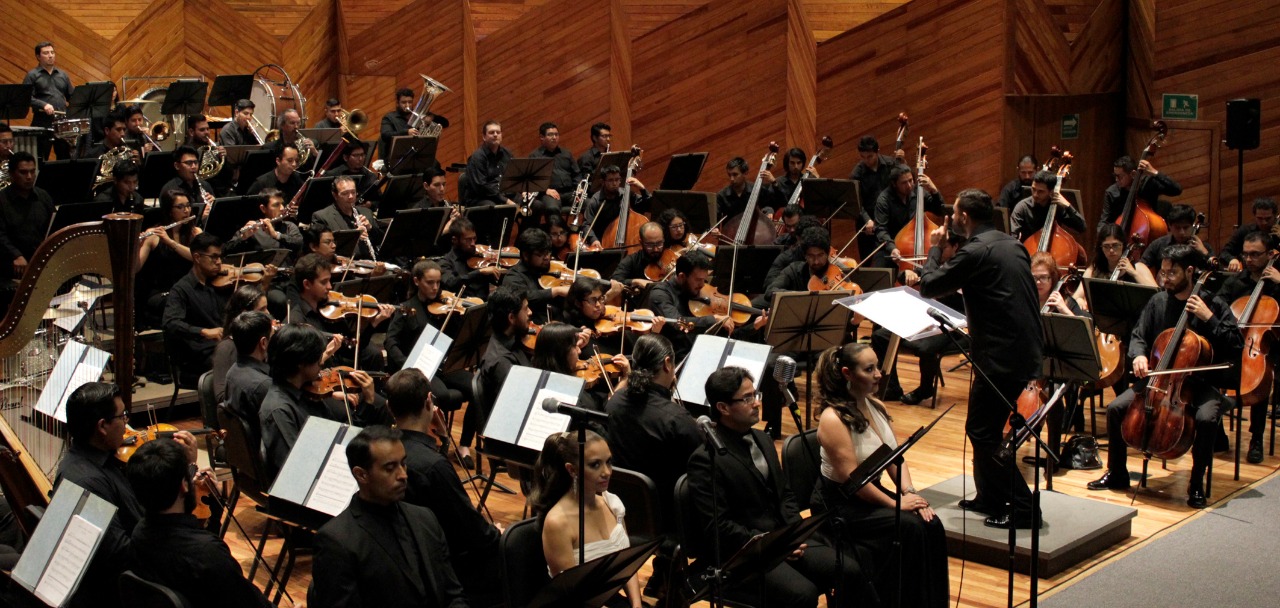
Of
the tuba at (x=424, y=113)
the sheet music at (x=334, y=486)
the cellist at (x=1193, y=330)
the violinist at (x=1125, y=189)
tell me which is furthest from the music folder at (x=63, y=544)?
the tuba at (x=424, y=113)

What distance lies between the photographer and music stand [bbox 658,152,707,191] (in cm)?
1129

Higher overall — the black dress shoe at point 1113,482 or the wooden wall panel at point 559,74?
the wooden wall panel at point 559,74

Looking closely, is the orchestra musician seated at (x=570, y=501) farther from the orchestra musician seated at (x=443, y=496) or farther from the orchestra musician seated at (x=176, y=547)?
the orchestra musician seated at (x=176, y=547)

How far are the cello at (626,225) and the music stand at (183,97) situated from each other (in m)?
4.57

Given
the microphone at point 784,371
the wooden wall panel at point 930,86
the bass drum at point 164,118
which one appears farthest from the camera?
the bass drum at point 164,118

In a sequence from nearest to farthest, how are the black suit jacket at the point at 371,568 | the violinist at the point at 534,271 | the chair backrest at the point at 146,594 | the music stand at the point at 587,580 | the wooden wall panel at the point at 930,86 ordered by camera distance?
1. the music stand at the point at 587,580
2. the chair backrest at the point at 146,594
3. the black suit jacket at the point at 371,568
4. the violinist at the point at 534,271
5. the wooden wall panel at the point at 930,86

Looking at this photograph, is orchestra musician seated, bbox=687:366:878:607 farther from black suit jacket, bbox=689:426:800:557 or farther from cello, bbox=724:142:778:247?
cello, bbox=724:142:778:247

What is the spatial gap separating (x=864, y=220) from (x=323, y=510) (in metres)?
7.05

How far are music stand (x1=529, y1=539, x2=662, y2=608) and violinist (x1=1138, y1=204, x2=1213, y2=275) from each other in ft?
19.7

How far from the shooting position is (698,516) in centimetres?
435

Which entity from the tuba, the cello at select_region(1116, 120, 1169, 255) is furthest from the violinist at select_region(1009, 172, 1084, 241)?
the tuba

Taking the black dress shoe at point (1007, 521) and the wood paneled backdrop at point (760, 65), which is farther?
the wood paneled backdrop at point (760, 65)

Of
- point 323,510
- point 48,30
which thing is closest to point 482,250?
point 323,510

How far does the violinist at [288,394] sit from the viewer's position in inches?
188
